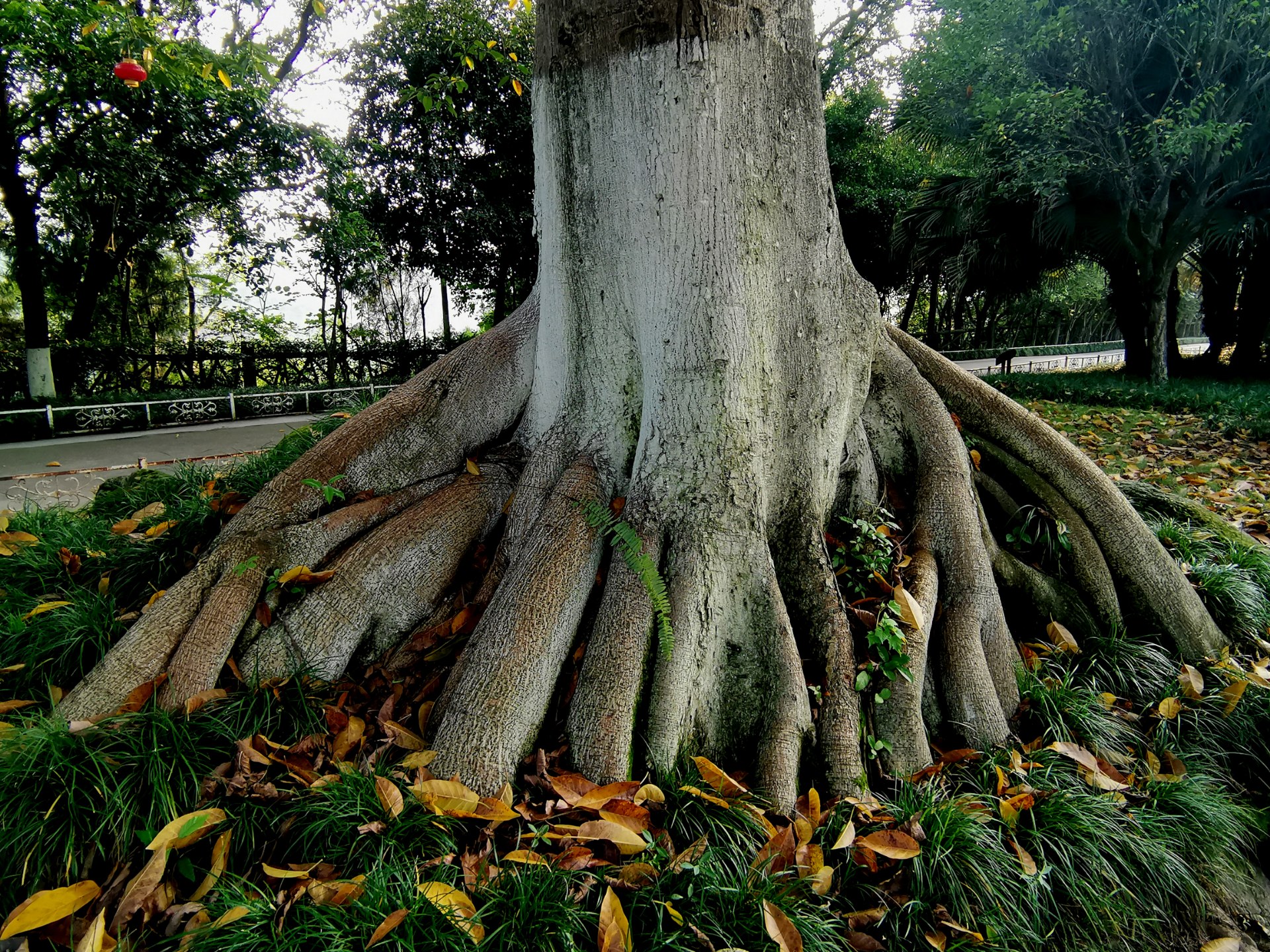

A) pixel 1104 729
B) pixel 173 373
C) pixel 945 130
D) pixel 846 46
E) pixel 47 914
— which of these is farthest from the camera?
pixel 846 46

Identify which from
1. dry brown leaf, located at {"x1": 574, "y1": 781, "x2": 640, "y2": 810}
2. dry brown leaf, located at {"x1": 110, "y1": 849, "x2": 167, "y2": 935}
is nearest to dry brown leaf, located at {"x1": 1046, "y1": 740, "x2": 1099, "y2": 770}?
dry brown leaf, located at {"x1": 574, "y1": 781, "x2": 640, "y2": 810}

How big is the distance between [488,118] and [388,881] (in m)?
15.3

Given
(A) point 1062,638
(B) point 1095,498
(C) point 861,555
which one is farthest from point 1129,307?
(C) point 861,555

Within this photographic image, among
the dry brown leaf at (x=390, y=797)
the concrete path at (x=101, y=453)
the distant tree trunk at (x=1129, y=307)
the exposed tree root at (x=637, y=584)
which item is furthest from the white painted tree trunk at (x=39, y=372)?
the distant tree trunk at (x=1129, y=307)

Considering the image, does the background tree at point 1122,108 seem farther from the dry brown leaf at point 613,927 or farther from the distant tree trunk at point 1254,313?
the dry brown leaf at point 613,927

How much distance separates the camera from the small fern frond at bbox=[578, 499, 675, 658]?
233cm

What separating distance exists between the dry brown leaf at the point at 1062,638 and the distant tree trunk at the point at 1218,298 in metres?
16.1

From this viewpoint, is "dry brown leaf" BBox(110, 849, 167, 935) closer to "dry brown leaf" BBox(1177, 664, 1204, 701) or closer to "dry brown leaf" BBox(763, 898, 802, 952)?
"dry brown leaf" BBox(763, 898, 802, 952)

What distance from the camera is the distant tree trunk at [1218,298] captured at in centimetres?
1496

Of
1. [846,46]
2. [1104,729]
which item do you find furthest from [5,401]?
[846,46]

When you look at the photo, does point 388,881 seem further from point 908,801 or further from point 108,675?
point 908,801

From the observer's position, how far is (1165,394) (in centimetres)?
1045

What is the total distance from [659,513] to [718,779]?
991 millimetres

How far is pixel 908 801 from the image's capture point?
2295 mm
